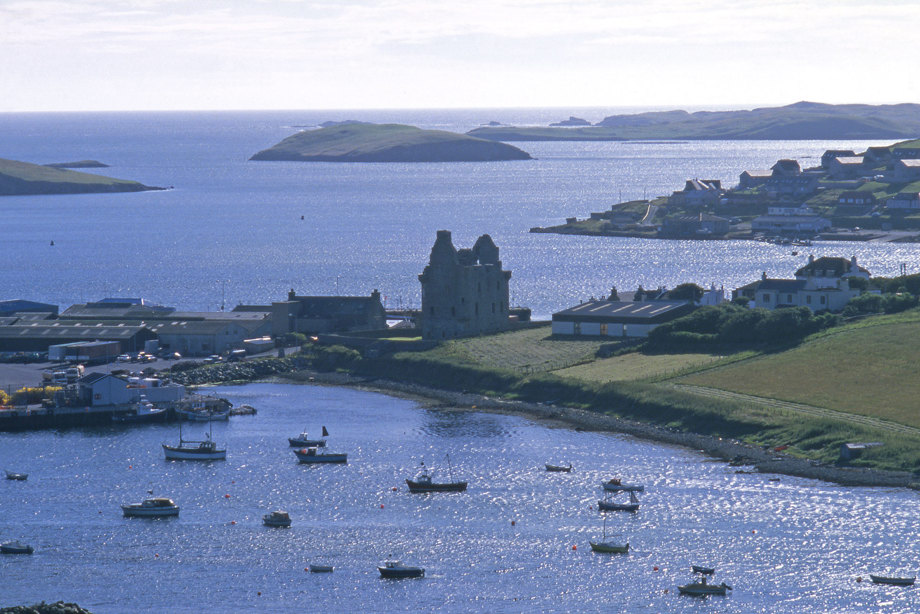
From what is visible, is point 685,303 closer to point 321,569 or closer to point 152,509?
point 152,509

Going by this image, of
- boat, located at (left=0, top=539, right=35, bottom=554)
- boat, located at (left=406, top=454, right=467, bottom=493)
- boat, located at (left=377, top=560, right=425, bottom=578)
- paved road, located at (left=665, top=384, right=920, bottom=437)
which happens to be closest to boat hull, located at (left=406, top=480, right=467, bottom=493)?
boat, located at (left=406, top=454, right=467, bottom=493)

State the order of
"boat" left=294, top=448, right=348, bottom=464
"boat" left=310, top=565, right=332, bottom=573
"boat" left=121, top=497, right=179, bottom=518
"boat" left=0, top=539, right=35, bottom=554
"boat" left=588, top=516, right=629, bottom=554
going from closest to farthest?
"boat" left=310, top=565, right=332, bottom=573 → "boat" left=588, top=516, right=629, bottom=554 → "boat" left=0, top=539, right=35, bottom=554 → "boat" left=121, top=497, right=179, bottom=518 → "boat" left=294, top=448, right=348, bottom=464

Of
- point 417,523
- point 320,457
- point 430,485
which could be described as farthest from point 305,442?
point 417,523

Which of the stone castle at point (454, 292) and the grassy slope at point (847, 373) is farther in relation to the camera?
the stone castle at point (454, 292)

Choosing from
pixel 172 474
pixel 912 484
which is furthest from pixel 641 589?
pixel 172 474

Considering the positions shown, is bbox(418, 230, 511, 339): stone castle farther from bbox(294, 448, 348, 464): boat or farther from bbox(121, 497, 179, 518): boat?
bbox(121, 497, 179, 518): boat

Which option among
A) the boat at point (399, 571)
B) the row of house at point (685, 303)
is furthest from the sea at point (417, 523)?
the row of house at point (685, 303)

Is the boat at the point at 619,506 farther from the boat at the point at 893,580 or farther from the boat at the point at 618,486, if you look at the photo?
the boat at the point at 893,580
